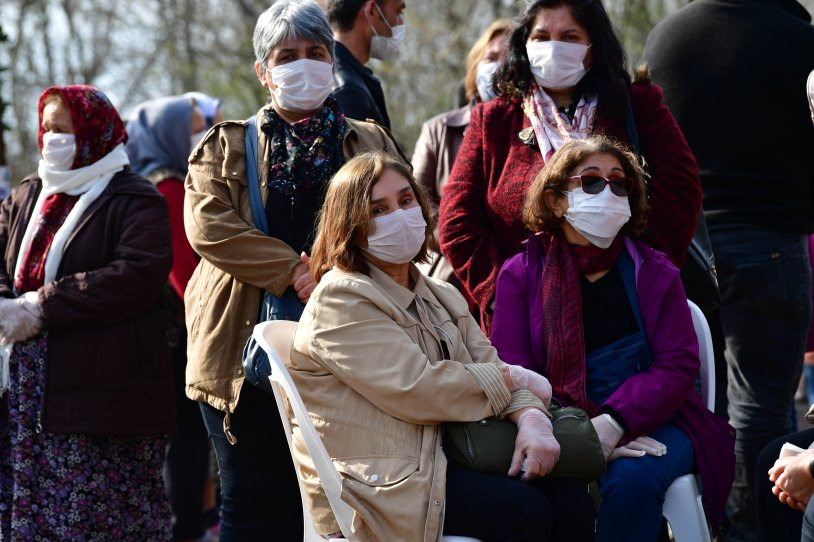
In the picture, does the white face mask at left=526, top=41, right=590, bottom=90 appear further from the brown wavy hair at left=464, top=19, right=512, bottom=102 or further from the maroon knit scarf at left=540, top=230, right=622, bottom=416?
the brown wavy hair at left=464, top=19, right=512, bottom=102

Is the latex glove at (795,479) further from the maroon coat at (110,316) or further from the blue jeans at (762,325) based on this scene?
the maroon coat at (110,316)

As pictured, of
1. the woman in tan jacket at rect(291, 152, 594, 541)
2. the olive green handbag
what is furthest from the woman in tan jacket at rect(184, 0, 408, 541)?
the olive green handbag

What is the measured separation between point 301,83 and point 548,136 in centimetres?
93

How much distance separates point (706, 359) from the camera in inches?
156

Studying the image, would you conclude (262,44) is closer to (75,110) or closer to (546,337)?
(75,110)

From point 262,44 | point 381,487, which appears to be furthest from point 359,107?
point 381,487

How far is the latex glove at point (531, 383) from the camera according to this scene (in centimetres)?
356

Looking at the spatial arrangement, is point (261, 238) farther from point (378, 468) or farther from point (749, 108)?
point (749, 108)

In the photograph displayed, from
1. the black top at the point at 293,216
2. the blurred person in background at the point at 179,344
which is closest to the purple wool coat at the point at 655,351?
the black top at the point at 293,216

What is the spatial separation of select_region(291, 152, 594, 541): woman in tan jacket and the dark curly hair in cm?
93

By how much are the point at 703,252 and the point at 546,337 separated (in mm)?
955

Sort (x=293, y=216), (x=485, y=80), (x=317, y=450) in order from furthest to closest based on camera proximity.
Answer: (x=485, y=80) < (x=293, y=216) < (x=317, y=450)

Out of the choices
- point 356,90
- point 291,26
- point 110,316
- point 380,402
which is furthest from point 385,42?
point 380,402

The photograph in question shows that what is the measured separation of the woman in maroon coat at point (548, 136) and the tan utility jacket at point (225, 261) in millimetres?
370
